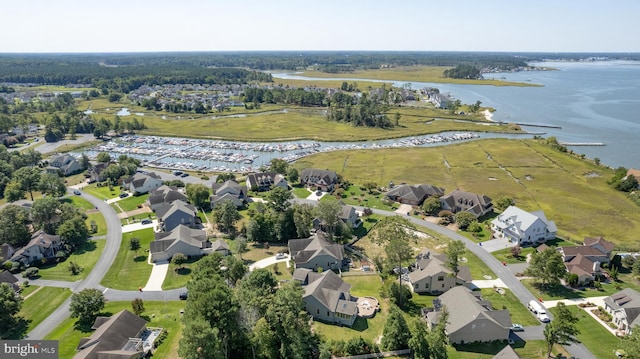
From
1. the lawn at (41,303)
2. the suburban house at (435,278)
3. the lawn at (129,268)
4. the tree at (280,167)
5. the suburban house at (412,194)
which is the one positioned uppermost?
the tree at (280,167)

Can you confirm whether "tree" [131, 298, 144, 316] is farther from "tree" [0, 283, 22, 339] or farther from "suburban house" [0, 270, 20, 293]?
"suburban house" [0, 270, 20, 293]

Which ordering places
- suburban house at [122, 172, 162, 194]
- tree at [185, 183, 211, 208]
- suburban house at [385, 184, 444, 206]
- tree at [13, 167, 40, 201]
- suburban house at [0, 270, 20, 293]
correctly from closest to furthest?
suburban house at [0, 270, 20, 293]
tree at [185, 183, 211, 208]
suburban house at [385, 184, 444, 206]
tree at [13, 167, 40, 201]
suburban house at [122, 172, 162, 194]

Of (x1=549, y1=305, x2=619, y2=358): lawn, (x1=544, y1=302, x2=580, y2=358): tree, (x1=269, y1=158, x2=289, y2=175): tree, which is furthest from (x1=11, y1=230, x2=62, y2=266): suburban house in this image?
(x1=549, y1=305, x2=619, y2=358): lawn

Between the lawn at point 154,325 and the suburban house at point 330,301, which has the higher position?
the suburban house at point 330,301

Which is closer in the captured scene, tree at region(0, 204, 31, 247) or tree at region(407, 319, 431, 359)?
tree at region(407, 319, 431, 359)

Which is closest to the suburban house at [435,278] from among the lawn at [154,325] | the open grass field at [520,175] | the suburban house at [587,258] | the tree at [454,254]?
the tree at [454,254]

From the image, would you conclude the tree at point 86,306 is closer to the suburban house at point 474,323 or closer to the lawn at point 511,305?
the suburban house at point 474,323
